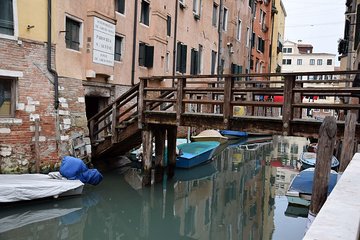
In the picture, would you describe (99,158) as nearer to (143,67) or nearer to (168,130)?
(168,130)

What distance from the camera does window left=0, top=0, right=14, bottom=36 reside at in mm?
8664

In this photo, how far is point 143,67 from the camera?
1447 cm

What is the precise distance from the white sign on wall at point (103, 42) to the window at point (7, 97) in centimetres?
294

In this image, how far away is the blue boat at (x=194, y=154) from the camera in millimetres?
12727

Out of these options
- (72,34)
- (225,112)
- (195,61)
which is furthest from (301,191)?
(195,61)

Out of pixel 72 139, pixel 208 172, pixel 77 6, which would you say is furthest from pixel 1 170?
pixel 208 172

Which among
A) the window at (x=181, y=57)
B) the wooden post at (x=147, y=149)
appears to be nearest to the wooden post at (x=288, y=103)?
the wooden post at (x=147, y=149)

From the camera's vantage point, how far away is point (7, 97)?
898cm

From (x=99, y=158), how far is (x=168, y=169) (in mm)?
2269

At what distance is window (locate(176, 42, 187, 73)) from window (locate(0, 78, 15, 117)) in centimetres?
970

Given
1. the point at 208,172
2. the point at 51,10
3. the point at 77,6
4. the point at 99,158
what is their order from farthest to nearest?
the point at 208,172
the point at 99,158
the point at 77,6
the point at 51,10

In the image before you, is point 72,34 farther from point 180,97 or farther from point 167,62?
point 167,62

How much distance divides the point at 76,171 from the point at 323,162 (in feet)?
18.2

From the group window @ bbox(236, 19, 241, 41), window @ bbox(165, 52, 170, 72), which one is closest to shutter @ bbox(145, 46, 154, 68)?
window @ bbox(165, 52, 170, 72)
